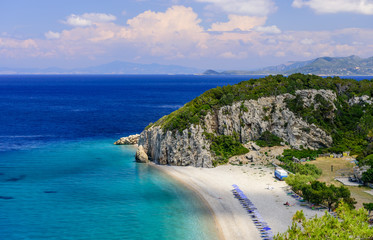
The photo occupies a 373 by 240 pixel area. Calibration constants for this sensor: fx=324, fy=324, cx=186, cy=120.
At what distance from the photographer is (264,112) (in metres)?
73.4

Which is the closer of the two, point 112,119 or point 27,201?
point 27,201

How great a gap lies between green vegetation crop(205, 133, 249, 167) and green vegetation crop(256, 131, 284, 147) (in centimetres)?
441

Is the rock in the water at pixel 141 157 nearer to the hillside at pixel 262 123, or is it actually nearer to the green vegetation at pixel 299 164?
the hillside at pixel 262 123

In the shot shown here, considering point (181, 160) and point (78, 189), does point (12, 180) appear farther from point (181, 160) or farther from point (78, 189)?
point (181, 160)

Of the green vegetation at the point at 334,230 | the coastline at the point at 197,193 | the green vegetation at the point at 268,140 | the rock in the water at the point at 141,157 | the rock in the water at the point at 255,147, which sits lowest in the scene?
the coastline at the point at 197,193

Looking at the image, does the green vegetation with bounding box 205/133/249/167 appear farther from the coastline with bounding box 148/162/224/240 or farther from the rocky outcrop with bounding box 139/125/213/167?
the coastline with bounding box 148/162/224/240

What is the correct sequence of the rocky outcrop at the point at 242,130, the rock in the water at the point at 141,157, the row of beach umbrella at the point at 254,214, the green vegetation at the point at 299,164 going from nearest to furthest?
the row of beach umbrella at the point at 254,214
the green vegetation at the point at 299,164
the rocky outcrop at the point at 242,130
the rock in the water at the point at 141,157

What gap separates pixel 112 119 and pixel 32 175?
66856 millimetres

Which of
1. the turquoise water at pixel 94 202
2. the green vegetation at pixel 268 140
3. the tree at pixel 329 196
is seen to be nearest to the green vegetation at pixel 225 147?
the green vegetation at pixel 268 140

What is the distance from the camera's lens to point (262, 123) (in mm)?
72000

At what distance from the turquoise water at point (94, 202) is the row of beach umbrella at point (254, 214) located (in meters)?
5.59

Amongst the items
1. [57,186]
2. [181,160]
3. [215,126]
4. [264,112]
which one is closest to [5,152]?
[57,186]

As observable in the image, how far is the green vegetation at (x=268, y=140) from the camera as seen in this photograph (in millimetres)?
70250

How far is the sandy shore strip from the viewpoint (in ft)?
129
